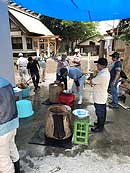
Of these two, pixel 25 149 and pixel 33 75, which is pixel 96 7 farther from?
pixel 33 75

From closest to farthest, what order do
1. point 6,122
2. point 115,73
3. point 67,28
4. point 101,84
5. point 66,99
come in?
point 6,122 → point 101,84 → point 115,73 → point 66,99 → point 67,28

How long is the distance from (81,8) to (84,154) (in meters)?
2.87

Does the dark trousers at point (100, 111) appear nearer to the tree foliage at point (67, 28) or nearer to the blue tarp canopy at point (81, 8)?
the blue tarp canopy at point (81, 8)

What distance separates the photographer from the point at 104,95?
402 cm

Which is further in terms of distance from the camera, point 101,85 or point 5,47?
point 5,47

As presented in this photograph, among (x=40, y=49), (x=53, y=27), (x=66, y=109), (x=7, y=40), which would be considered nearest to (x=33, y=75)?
(x=7, y=40)

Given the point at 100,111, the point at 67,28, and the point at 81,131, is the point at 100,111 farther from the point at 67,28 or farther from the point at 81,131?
the point at 67,28

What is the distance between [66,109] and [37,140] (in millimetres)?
862

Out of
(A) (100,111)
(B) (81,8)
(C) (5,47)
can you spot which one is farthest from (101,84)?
(C) (5,47)

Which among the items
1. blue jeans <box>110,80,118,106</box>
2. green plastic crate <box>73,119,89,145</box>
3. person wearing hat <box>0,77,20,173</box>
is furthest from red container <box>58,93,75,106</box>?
person wearing hat <box>0,77,20,173</box>

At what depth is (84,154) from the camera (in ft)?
11.3

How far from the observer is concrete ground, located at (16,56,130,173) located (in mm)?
3066

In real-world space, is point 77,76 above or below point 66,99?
above

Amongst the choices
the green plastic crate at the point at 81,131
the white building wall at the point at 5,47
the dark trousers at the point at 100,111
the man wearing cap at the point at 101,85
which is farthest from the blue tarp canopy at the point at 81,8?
the green plastic crate at the point at 81,131
